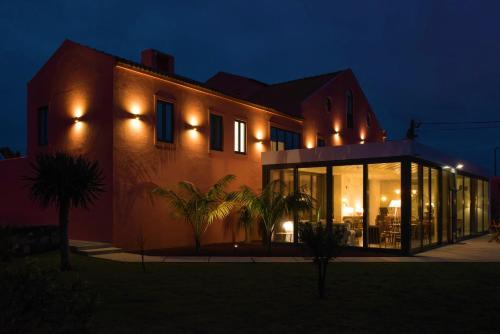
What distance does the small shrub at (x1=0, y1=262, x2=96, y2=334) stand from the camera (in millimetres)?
2807

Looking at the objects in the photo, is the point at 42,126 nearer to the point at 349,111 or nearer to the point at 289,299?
the point at 289,299

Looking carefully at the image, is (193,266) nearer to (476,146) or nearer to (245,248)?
(245,248)

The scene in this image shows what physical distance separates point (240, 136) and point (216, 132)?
1284 millimetres

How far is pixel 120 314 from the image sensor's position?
5934mm

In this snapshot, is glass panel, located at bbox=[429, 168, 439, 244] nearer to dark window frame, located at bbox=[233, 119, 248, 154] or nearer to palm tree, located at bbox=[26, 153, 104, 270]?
dark window frame, located at bbox=[233, 119, 248, 154]

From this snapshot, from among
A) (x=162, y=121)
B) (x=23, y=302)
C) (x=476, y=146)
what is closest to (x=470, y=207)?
(x=162, y=121)

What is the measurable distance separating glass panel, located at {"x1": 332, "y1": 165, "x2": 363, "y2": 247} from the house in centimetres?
4

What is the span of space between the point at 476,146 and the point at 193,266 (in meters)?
105

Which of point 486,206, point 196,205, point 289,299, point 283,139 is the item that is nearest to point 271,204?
point 196,205

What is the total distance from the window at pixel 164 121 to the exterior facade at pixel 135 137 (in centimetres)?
3

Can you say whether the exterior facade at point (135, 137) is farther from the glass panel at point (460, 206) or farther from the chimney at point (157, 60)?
the glass panel at point (460, 206)

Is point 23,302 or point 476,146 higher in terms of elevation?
point 476,146

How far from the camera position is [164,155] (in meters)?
13.6

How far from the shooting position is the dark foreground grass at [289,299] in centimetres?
550
